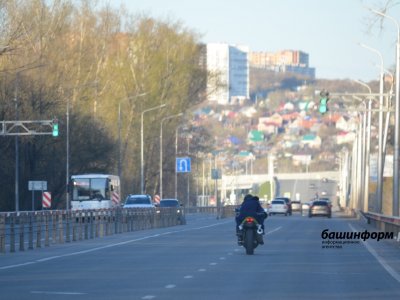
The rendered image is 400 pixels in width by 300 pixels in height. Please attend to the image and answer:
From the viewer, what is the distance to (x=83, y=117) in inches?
3253

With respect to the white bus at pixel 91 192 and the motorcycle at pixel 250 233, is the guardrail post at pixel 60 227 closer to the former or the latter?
the motorcycle at pixel 250 233

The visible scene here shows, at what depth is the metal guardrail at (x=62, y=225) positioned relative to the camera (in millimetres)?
34688

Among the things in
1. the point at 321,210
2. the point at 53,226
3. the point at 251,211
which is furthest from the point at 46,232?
the point at 321,210

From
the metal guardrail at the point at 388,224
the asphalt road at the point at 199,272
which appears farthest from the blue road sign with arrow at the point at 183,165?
the asphalt road at the point at 199,272

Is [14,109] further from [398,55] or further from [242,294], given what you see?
[242,294]

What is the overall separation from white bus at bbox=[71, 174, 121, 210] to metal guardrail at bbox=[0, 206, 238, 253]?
11674 mm

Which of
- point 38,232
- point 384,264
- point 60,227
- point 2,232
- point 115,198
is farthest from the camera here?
point 115,198

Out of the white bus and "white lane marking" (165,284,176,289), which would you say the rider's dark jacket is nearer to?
"white lane marking" (165,284,176,289)

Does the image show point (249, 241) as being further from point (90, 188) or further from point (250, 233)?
point (90, 188)

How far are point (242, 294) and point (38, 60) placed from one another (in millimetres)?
52898

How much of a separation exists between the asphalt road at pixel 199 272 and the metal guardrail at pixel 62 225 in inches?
31.1

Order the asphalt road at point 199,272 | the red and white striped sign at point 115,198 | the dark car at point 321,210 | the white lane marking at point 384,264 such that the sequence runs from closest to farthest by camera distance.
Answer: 1. the asphalt road at point 199,272
2. the white lane marking at point 384,264
3. the red and white striped sign at point 115,198
4. the dark car at point 321,210

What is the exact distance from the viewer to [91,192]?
7300 cm

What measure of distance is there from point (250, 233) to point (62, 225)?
10058mm
